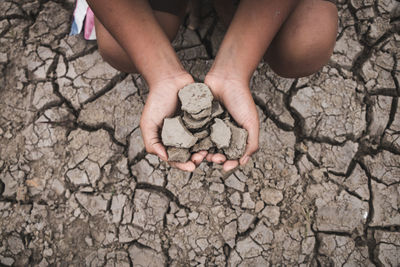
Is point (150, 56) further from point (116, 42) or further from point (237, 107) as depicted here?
point (237, 107)

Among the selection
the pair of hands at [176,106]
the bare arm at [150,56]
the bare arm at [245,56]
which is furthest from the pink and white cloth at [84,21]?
the bare arm at [245,56]

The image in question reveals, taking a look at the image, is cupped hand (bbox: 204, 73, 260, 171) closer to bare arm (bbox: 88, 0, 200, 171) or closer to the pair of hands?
the pair of hands

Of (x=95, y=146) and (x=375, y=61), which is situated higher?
(x=375, y=61)

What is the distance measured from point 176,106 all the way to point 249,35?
532mm

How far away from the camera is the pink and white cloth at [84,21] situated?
90.6 inches

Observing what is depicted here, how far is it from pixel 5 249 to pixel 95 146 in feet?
2.62

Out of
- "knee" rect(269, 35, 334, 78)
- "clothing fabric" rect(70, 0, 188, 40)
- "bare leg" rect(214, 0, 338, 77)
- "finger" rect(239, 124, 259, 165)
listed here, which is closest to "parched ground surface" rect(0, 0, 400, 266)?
"clothing fabric" rect(70, 0, 188, 40)

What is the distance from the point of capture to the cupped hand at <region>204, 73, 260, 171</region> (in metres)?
1.60

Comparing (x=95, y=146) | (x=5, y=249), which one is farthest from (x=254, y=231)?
(x=5, y=249)

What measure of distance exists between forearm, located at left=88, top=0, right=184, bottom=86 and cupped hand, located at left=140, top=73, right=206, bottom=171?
64 mm

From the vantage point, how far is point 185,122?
5.09ft

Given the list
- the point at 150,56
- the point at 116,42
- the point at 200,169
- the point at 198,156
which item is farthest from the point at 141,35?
the point at 200,169

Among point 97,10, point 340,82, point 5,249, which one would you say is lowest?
point 5,249

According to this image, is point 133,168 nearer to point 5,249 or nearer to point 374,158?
point 5,249
